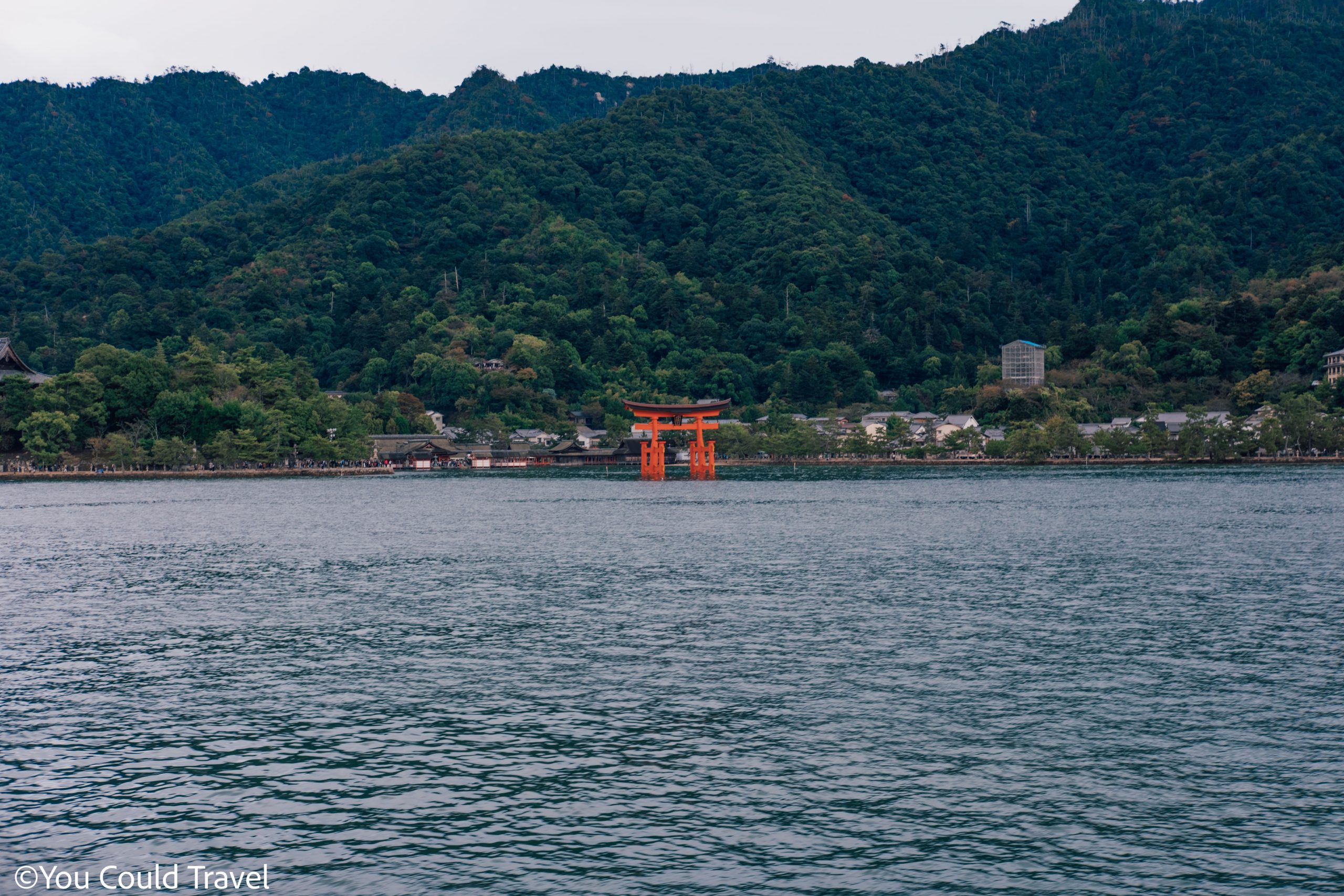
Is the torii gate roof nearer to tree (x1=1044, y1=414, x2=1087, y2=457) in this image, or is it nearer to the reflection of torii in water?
the reflection of torii in water

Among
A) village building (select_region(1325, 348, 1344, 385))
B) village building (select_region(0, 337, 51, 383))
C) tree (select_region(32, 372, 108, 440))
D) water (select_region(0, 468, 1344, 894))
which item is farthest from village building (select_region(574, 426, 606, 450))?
water (select_region(0, 468, 1344, 894))

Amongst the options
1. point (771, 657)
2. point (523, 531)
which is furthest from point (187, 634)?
point (523, 531)

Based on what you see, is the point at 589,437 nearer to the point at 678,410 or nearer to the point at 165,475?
the point at 678,410

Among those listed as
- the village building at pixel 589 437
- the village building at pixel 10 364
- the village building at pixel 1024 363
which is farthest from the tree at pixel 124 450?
the village building at pixel 1024 363

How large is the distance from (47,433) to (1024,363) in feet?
315

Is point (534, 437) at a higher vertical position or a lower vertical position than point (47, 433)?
lower

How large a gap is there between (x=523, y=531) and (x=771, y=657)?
26158 mm

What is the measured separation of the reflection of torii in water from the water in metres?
47.4

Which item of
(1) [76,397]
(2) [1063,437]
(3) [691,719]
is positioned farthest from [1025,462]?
(3) [691,719]

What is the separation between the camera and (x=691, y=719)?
16234 millimetres

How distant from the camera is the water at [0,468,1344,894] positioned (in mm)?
11305

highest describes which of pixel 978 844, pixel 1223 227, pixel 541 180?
pixel 541 180

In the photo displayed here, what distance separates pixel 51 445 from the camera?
279 feet

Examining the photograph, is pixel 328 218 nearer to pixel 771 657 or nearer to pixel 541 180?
pixel 541 180
